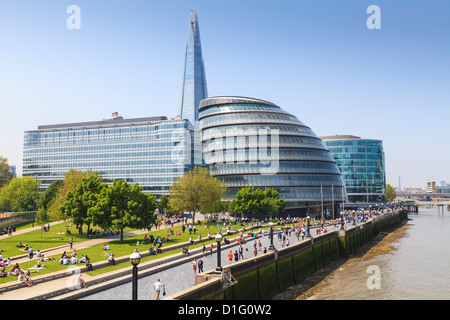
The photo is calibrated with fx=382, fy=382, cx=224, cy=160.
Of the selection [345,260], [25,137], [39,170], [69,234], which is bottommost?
[345,260]

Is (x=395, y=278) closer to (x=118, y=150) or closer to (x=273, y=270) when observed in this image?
(x=273, y=270)

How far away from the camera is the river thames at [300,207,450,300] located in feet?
114

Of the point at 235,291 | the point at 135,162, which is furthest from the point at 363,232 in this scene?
the point at 135,162

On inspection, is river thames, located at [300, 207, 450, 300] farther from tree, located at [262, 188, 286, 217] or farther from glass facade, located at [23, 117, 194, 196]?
glass facade, located at [23, 117, 194, 196]

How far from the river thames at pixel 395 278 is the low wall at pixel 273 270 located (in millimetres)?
2791

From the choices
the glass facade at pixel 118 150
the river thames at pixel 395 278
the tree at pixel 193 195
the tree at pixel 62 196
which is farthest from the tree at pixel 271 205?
the glass facade at pixel 118 150

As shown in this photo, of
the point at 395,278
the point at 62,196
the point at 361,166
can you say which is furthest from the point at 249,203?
the point at 361,166

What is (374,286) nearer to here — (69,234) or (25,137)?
(69,234)

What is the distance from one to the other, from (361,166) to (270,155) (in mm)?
101178

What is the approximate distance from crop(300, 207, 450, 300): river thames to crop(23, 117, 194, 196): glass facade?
75.7 meters

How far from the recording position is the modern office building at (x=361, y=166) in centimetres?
18125
